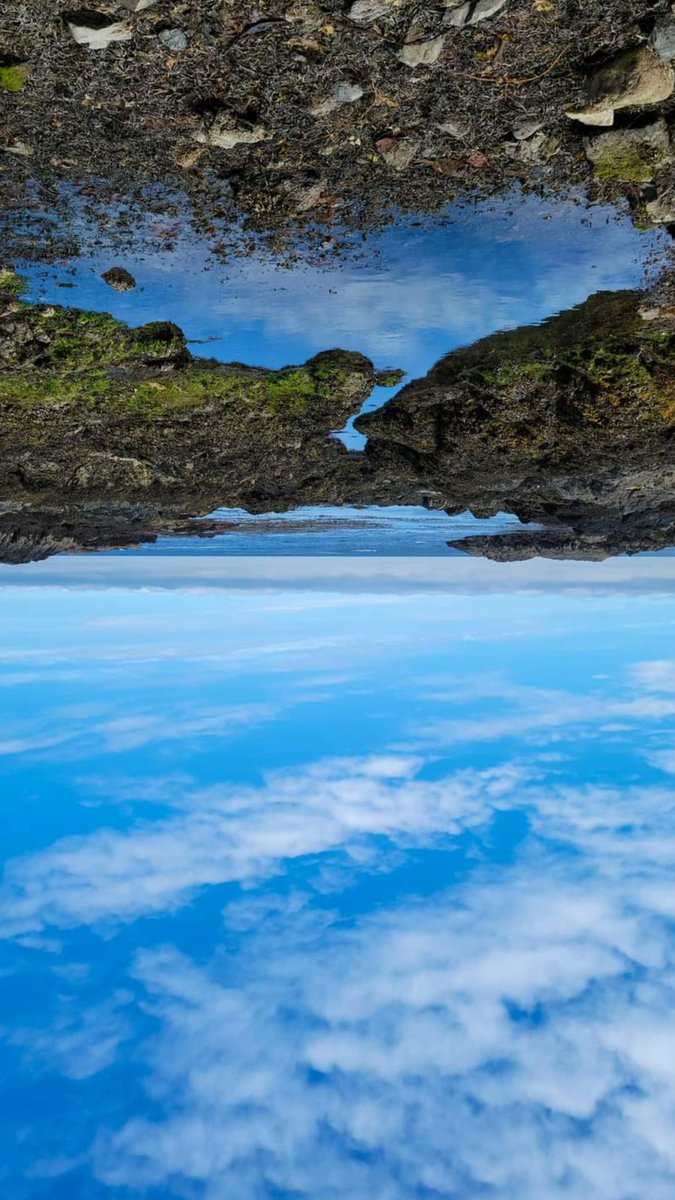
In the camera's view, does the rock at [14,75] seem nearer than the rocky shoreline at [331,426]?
Yes

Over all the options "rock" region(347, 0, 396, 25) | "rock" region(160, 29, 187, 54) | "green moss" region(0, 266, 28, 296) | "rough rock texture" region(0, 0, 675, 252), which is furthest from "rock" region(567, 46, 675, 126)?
"green moss" region(0, 266, 28, 296)

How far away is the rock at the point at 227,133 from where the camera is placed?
12.7 feet

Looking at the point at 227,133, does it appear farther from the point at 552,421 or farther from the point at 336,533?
the point at 336,533

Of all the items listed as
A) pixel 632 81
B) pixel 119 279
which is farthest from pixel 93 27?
pixel 632 81

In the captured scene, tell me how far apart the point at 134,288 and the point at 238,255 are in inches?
32.1

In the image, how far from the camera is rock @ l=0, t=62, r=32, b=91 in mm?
3521

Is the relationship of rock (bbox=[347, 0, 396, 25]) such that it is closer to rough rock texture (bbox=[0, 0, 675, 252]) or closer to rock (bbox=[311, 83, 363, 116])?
rough rock texture (bbox=[0, 0, 675, 252])

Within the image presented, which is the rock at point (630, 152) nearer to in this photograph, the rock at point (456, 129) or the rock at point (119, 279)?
the rock at point (456, 129)

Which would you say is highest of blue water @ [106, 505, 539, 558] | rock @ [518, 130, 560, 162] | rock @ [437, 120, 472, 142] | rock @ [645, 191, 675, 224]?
rock @ [437, 120, 472, 142]

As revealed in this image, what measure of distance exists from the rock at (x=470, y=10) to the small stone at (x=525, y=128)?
65 centimetres

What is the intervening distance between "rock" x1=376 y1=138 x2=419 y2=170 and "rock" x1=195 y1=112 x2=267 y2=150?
2.18 feet

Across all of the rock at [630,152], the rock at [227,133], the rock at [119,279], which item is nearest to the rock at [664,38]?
the rock at [630,152]

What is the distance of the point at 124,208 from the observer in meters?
4.58

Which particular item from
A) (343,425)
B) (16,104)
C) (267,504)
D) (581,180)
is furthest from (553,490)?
(16,104)
